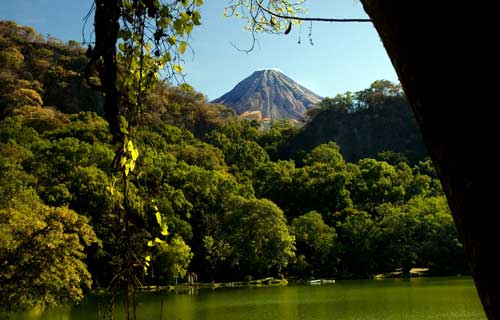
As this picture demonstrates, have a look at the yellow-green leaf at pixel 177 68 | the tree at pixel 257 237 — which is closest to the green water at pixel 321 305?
the tree at pixel 257 237

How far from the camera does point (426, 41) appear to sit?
2.83 ft

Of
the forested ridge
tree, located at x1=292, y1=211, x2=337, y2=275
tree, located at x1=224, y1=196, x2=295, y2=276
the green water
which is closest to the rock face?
the forested ridge

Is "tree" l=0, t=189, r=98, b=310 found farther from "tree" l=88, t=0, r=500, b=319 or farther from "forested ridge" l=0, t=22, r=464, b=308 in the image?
"tree" l=88, t=0, r=500, b=319

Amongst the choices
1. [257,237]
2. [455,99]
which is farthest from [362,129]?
[455,99]

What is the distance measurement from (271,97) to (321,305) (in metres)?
134

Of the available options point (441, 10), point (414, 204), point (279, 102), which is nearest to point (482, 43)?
point (441, 10)

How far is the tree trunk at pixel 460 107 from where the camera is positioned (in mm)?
778

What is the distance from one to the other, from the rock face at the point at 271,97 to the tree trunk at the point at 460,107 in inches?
5356

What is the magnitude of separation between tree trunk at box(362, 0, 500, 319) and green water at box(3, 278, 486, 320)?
1392 centimetres

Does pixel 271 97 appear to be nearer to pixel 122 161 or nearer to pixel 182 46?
pixel 182 46

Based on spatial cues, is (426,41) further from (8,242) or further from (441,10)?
(8,242)

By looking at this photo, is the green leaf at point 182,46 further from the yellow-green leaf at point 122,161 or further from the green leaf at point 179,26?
the yellow-green leaf at point 122,161

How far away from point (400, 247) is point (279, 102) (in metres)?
117

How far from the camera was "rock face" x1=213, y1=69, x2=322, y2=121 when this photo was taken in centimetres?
14462
